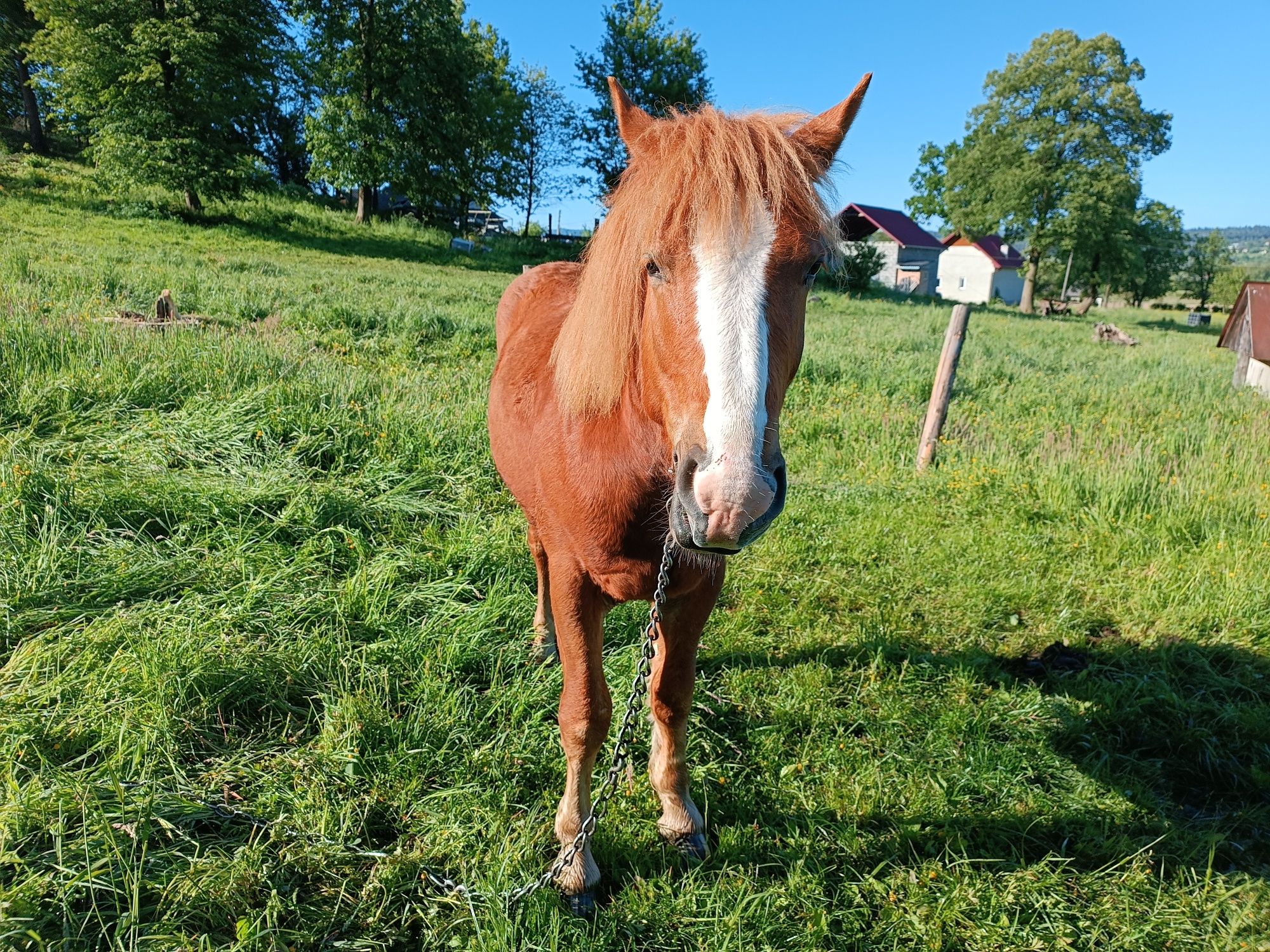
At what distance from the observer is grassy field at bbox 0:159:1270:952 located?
2.07 metres

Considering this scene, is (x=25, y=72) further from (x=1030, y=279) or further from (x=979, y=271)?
(x=979, y=271)

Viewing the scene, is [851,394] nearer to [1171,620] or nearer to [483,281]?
[1171,620]

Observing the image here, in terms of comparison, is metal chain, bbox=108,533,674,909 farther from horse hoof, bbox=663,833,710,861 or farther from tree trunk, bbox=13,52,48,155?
tree trunk, bbox=13,52,48,155

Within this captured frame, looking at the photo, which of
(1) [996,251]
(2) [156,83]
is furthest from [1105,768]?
(1) [996,251]

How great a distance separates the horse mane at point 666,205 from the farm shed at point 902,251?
46570 millimetres

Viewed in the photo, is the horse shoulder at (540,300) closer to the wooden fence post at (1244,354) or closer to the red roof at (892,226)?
the wooden fence post at (1244,354)

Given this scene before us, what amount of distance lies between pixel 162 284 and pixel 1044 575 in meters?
11.7

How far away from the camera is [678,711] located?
2.40 meters

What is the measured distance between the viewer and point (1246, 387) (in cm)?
973

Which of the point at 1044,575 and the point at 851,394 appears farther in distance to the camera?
the point at 851,394

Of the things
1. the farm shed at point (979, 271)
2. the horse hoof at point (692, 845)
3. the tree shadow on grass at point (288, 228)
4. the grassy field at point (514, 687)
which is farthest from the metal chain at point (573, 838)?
the farm shed at point (979, 271)

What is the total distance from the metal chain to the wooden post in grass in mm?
4811

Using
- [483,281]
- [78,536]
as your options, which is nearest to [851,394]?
[78,536]

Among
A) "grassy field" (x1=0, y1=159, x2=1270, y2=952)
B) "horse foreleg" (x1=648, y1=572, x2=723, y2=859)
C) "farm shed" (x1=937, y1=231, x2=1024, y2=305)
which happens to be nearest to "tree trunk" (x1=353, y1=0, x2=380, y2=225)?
"grassy field" (x1=0, y1=159, x2=1270, y2=952)
